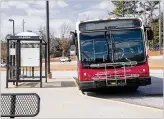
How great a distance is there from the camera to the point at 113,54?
13.2 meters

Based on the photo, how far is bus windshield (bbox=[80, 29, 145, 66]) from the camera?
43.0 feet

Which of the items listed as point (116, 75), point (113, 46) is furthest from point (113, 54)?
point (116, 75)

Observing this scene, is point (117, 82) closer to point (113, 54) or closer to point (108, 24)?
point (113, 54)

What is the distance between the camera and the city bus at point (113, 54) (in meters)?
13.0

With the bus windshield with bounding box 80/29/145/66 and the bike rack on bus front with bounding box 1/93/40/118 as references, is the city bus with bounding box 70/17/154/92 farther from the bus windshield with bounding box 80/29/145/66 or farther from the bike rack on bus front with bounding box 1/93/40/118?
the bike rack on bus front with bounding box 1/93/40/118

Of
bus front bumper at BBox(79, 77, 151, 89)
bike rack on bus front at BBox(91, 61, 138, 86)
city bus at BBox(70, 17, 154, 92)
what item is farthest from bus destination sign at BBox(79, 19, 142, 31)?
bus front bumper at BBox(79, 77, 151, 89)

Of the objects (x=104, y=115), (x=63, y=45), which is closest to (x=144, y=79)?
(x=104, y=115)

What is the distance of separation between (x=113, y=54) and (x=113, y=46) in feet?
0.97

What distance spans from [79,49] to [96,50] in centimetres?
61

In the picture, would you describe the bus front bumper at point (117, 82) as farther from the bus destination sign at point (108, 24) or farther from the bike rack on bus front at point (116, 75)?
the bus destination sign at point (108, 24)

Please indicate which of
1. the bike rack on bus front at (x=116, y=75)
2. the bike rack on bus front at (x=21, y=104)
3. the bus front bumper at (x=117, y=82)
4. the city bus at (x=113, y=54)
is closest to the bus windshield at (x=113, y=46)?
the city bus at (x=113, y=54)

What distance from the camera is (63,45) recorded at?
92312 mm

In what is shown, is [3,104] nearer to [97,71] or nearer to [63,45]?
[97,71]

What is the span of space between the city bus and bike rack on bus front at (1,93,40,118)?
6.17 m
